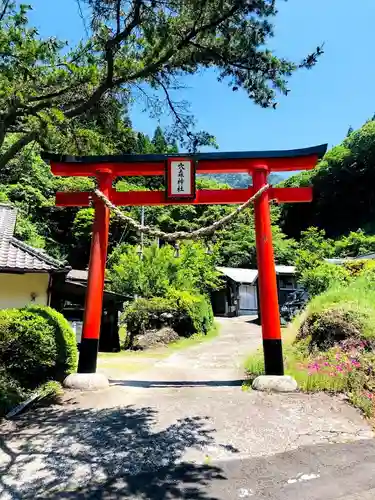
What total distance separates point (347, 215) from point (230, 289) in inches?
812

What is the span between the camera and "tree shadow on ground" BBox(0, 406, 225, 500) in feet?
11.6

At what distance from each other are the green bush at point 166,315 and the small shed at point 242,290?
1188 centimetres

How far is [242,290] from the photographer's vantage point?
31875mm

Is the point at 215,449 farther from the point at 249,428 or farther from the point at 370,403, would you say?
the point at 370,403

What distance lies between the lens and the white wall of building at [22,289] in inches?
364

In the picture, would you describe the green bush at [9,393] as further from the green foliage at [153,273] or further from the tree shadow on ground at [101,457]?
the green foliage at [153,273]

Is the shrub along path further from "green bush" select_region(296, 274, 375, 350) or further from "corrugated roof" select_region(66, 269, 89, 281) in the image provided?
"corrugated roof" select_region(66, 269, 89, 281)

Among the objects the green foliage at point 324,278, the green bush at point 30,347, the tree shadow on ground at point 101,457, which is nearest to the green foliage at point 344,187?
the green foliage at point 324,278

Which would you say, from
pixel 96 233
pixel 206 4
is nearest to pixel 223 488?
pixel 96 233

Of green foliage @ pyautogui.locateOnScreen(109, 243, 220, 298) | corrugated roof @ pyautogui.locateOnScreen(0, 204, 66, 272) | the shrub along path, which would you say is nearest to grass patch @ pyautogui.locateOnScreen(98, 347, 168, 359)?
green foliage @ pyautogui.locateOnScreen(109, 243, 220, 298)

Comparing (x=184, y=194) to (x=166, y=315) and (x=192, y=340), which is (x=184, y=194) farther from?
(x=192, y=340)

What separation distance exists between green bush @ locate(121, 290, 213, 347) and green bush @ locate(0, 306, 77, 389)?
30.1 feet

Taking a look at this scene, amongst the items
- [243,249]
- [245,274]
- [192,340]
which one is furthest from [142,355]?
[243,249]

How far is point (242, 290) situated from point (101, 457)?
92.6 feet
